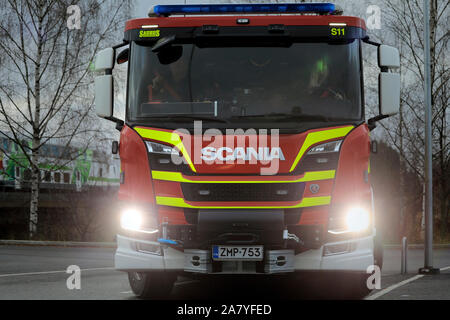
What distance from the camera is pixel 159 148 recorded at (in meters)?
7.86

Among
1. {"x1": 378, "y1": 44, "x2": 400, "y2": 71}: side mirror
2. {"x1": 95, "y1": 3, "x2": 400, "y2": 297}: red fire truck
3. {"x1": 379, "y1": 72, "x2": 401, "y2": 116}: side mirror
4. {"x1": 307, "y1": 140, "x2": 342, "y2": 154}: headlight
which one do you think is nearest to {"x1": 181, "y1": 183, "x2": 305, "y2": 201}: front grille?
{"x1": 95, "y1": 3, "x2": 400, "y2": 297}: red fire truck

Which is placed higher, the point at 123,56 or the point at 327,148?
the point at 123,56

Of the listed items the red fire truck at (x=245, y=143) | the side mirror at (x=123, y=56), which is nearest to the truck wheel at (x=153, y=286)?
the red fire truck at (x=245, y=143)

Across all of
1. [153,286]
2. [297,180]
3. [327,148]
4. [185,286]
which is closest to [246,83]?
[327,148]

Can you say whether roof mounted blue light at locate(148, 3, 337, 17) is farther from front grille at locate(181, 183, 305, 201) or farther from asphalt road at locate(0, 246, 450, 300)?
asphalt road at locate(0, 246, 450, 300)

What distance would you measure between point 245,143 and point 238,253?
3.84ft

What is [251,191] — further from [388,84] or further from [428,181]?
[428,181]

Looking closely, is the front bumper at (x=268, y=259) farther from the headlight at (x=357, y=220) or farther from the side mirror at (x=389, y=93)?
the side mirror at (x=389, y=93)

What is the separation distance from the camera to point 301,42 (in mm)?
8398

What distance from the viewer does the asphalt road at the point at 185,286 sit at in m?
9.63

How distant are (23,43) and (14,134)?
10.7ft

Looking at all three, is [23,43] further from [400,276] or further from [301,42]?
[301,42]

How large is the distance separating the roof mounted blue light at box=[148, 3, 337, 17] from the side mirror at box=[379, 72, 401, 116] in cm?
113

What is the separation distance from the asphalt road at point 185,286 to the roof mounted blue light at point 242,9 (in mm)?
3259
